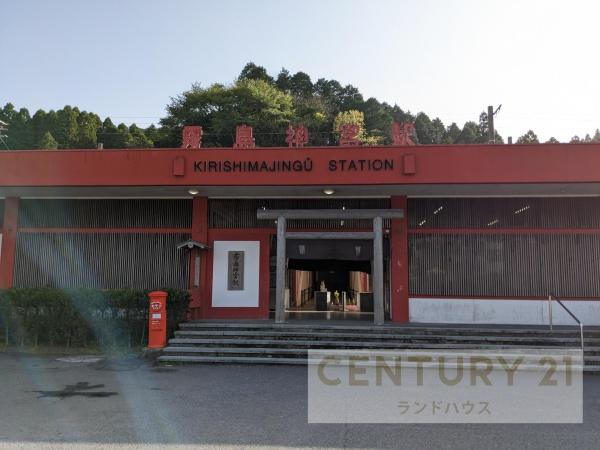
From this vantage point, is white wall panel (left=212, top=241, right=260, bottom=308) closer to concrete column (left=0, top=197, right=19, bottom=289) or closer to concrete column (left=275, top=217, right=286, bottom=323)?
concrete column (left=275, top=217, right=286, bottom=323)

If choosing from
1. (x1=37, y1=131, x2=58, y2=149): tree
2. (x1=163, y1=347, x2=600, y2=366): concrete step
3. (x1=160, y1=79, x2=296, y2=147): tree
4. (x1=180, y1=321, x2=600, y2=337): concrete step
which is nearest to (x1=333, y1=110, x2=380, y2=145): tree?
(x1=160, y1=79, x2=296, y2=147): tree

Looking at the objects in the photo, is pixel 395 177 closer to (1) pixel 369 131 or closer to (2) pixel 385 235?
(2) pixel 385 235

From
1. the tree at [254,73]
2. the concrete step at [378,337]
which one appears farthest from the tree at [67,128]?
the concrete step at [378,337]

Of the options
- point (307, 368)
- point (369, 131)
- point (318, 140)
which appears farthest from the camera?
point (369, 131)

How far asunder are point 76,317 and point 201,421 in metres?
6.07

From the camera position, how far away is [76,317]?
10.6m

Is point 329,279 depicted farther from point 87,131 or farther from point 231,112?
point 87,131

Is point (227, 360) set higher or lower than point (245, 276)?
lower

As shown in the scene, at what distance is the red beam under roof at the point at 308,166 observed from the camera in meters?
11.0

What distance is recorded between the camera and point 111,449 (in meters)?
4.80

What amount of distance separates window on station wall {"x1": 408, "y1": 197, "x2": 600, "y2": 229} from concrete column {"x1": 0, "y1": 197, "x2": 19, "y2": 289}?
10.2 metres

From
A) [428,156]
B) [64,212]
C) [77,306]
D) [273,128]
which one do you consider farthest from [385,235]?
[273,128]

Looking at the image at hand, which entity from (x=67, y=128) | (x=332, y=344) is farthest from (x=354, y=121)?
(x=332, y=344)

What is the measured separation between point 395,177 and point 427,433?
6.77m
